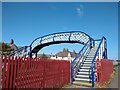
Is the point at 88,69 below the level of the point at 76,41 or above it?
below

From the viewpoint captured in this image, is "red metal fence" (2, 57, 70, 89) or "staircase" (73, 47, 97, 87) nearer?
"red metal fence" (2, 57, 70, 89)

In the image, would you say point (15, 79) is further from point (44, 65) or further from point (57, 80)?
point (57, 80)

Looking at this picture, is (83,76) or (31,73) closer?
(31,73)

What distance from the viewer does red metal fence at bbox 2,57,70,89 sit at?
6887 millimetres

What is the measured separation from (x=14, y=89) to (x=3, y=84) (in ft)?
2.25

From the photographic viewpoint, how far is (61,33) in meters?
31.3

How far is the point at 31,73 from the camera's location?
28.0ft

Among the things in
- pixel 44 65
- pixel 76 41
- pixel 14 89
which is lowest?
pixel 14 89

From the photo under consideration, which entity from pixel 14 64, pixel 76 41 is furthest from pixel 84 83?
pixel 76 41

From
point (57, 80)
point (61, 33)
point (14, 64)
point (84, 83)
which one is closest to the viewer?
point (14, 64)

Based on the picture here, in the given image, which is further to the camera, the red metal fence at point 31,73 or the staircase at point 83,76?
the staircase at point 83,76

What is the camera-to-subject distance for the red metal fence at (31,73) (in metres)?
6.89

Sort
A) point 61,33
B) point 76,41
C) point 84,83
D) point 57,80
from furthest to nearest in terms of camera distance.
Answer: point 61,33 → point 76,41 → point 84,83 → point 57,80

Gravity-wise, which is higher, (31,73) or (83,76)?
(31,73)
